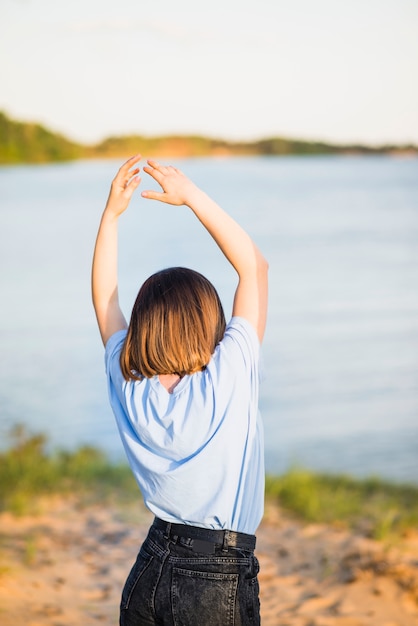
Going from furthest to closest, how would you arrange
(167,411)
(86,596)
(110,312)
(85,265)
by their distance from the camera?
(85,265) → (86,596) → (110,312) → (167,411)

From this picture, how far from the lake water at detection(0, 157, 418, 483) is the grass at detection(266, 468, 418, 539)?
107 centimetres

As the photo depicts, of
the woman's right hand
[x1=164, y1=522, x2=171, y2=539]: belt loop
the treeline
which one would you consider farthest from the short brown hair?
the treeline

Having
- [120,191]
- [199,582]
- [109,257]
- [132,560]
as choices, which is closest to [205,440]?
[199,582]

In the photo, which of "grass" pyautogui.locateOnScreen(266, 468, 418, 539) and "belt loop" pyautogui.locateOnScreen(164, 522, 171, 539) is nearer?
"belt loop" pyautogui.locateOnScreen(164, 522, 171, 539)

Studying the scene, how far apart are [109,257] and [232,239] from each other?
35 cm

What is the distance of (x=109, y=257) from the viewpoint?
6.40 ft

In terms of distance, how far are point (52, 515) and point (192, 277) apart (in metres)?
3.42

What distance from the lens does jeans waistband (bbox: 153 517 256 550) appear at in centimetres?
164

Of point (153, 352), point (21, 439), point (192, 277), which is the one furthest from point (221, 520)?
point (21, 439)

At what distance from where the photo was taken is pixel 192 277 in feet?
5.47

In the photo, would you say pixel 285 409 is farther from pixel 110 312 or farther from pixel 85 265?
pixel 85 265

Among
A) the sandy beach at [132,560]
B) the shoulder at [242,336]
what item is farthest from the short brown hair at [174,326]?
the sandy beach at [132,560]

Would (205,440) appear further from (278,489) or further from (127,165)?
(278,489)

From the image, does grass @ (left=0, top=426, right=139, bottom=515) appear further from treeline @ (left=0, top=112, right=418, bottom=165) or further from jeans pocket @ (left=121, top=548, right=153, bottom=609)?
treeline @ (left=0, top=112, right=418, bottom=165)
